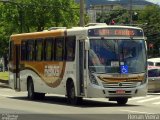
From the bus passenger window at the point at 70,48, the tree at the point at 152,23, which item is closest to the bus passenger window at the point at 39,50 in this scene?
the bus passenger window at the point at 70,48

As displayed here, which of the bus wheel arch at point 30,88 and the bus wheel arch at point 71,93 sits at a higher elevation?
the bus wheel arch at point 71,93

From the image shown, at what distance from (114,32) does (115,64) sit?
1.40 m

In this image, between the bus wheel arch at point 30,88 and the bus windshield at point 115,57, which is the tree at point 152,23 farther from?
the bus windshield at point 115,57

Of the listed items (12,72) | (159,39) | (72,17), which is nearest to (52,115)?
(12,72)

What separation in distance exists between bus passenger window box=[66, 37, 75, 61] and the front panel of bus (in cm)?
123

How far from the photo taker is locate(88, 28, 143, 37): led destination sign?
23859mm

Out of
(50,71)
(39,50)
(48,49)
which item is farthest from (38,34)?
(50,71)

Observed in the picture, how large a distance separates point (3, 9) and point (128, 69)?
33.4 m

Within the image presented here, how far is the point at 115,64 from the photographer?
2345 cm

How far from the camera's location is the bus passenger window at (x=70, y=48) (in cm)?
2469

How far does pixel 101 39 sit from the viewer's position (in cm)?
2377

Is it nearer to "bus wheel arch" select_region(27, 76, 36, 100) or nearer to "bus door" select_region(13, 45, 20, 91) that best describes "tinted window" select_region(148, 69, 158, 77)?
"bus door" select_region(13, 45, 20, 91)

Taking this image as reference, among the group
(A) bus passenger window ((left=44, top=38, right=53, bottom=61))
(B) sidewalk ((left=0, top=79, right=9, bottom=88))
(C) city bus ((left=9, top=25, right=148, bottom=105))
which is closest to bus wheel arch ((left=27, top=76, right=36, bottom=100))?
(A) bus passenger window ((left=44, top=38, right=53, bottom=61))

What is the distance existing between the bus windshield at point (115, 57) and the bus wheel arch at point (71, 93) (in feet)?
5.32
